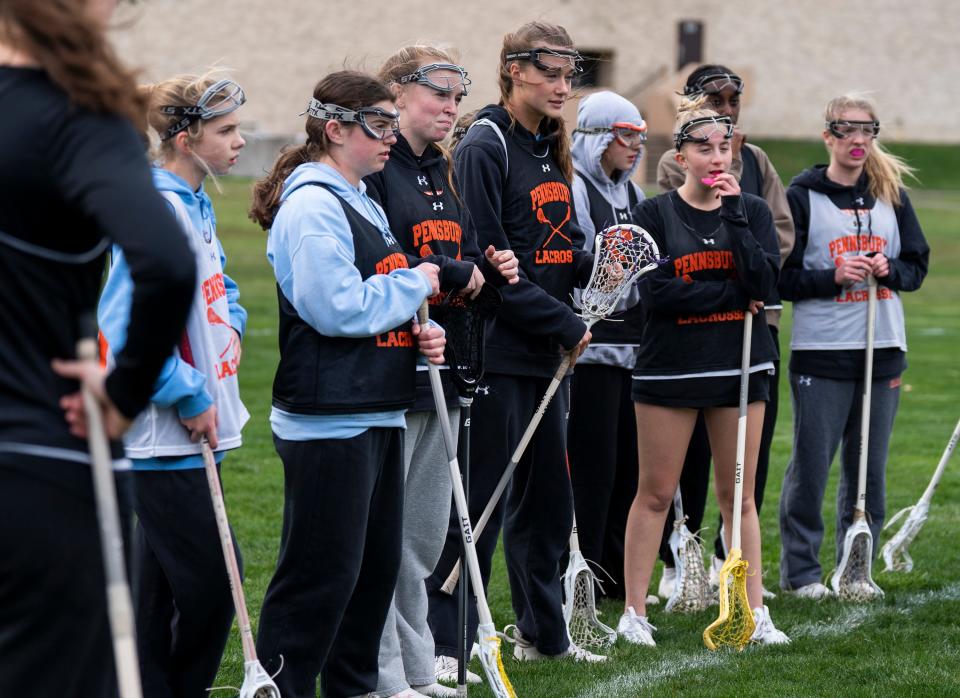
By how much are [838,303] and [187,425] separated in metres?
3.73

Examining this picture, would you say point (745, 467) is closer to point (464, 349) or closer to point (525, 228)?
point (525, 228)

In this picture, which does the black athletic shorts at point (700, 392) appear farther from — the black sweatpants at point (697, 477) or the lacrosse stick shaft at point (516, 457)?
the black sweatpants at point (697, 477)

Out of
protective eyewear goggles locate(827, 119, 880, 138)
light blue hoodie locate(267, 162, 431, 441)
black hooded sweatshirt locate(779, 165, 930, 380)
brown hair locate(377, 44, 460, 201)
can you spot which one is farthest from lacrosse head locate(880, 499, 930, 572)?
light blue hoodie locate(267, 162, 431, 441)

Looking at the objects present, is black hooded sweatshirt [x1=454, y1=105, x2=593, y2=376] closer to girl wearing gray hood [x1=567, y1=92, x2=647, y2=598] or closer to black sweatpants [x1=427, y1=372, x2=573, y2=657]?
black sweatpants [x1=427, y1=372, x2=573, y2=657]

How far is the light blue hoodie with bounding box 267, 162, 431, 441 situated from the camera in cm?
400

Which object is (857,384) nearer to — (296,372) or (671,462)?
(671,462)

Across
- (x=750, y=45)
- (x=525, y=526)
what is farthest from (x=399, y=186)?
(x=750, y=45)

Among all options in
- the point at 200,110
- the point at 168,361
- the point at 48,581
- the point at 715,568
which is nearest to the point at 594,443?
the point at 715,568

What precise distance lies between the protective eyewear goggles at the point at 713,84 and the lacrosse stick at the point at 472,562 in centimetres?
253

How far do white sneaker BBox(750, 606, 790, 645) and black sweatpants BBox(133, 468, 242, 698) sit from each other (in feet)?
7.94

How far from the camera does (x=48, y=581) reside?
7.98 feet

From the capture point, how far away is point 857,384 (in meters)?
6.68

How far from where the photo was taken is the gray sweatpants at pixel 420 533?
187 inches

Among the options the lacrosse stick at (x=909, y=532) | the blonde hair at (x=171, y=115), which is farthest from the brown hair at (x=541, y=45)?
the lacrosse stick at (x=909, y=532)
